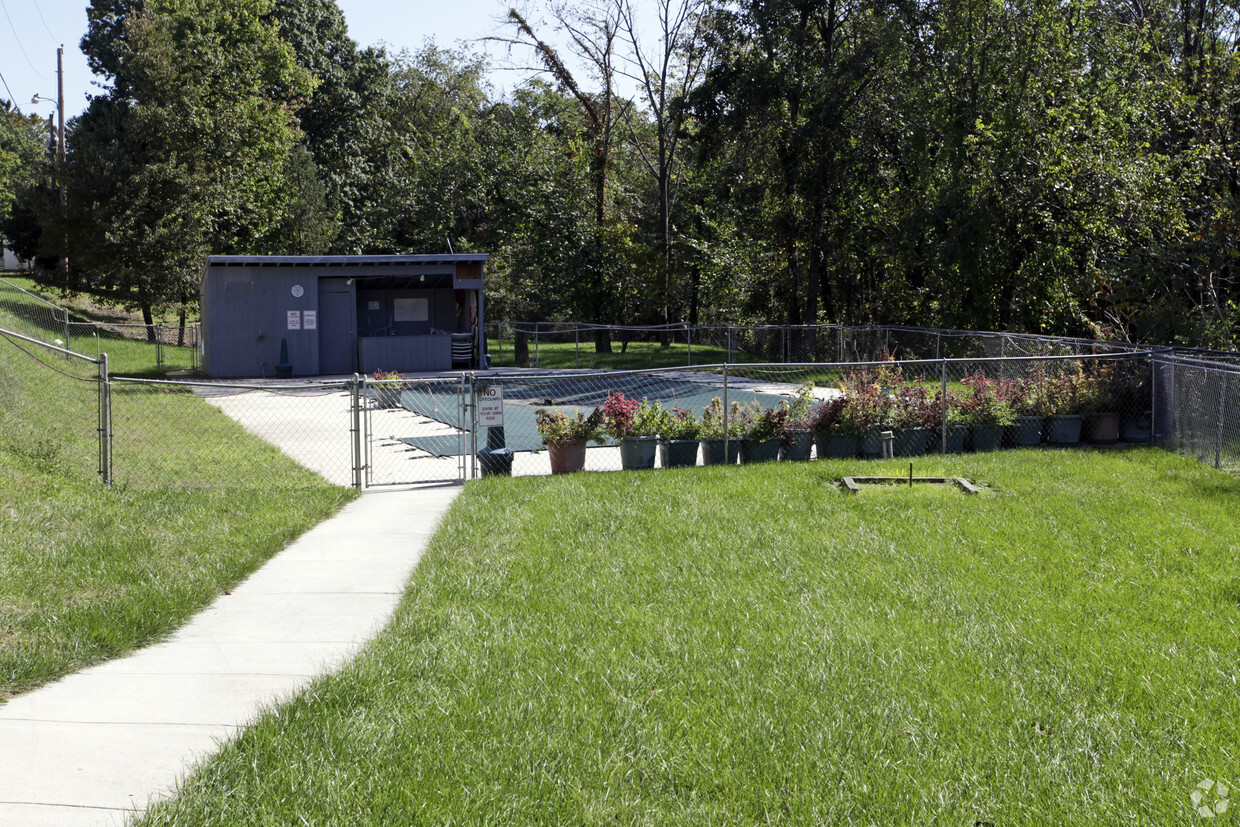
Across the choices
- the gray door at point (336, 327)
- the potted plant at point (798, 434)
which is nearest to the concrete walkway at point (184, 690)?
the potted plant at point (798, 434)

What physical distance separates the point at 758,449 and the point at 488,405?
3.18 meters

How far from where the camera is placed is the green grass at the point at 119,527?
5.42 meters

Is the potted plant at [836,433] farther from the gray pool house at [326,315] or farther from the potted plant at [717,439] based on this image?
the gray pool house at [326,315]

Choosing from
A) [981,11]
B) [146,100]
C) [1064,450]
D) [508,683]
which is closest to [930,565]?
[508,683]

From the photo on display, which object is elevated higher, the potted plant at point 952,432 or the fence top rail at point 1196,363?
the fence top rail at point 1196,363

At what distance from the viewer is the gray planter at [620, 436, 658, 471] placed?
1148 centimetres

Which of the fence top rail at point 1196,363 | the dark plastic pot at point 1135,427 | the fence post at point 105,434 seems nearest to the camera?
the fence post at point 105,434

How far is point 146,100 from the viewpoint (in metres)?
34.8

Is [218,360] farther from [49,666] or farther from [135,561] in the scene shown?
[49,666]

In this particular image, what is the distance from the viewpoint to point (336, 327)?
27.7 m

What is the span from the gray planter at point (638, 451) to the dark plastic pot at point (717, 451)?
607 millimetres

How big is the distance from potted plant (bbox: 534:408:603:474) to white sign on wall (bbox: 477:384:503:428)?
59 centimetres

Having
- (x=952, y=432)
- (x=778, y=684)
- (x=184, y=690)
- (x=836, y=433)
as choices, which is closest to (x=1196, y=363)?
(x=952, y=432)

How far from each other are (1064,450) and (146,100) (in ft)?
110
